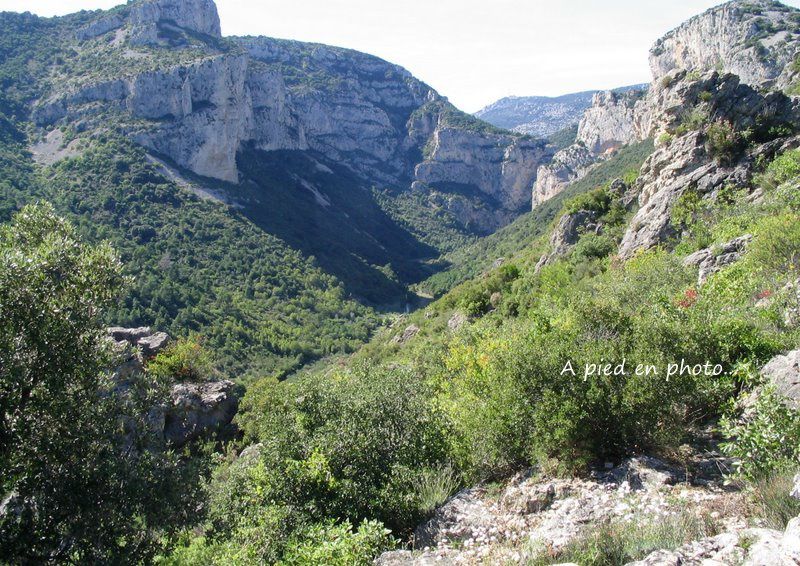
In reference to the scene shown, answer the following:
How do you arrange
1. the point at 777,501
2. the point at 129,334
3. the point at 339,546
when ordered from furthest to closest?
the point at 129,334 < the point at 339,546 < the point at 777,501

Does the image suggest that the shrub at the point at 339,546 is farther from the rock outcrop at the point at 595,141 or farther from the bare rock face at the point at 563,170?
the bare rock face at the point at 563,170

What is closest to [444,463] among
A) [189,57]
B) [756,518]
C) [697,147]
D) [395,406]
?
[395,406]

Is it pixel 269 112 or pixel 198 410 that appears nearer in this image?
pixel 198 410

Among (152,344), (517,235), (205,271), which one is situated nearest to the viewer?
(152,344)

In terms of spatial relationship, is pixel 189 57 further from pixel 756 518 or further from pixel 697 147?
pixel 756 518

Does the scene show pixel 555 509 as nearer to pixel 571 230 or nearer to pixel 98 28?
pixel 571 230

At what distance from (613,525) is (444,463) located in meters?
4.70

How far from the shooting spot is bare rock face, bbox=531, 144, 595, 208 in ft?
438

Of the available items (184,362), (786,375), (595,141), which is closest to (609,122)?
(595,141)

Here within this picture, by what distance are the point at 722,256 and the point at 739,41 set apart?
97.6 metres

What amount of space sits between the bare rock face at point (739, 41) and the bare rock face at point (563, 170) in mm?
27096

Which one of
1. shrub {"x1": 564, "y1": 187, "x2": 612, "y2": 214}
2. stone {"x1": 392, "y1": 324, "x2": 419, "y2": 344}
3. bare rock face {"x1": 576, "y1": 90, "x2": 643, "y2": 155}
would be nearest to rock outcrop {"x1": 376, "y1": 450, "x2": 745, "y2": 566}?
shrub {"x1": 564, "y1": 187, "x2": 612, "y2": 214}

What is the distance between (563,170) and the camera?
450ft

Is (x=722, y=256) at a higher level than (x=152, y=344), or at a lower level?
higher
